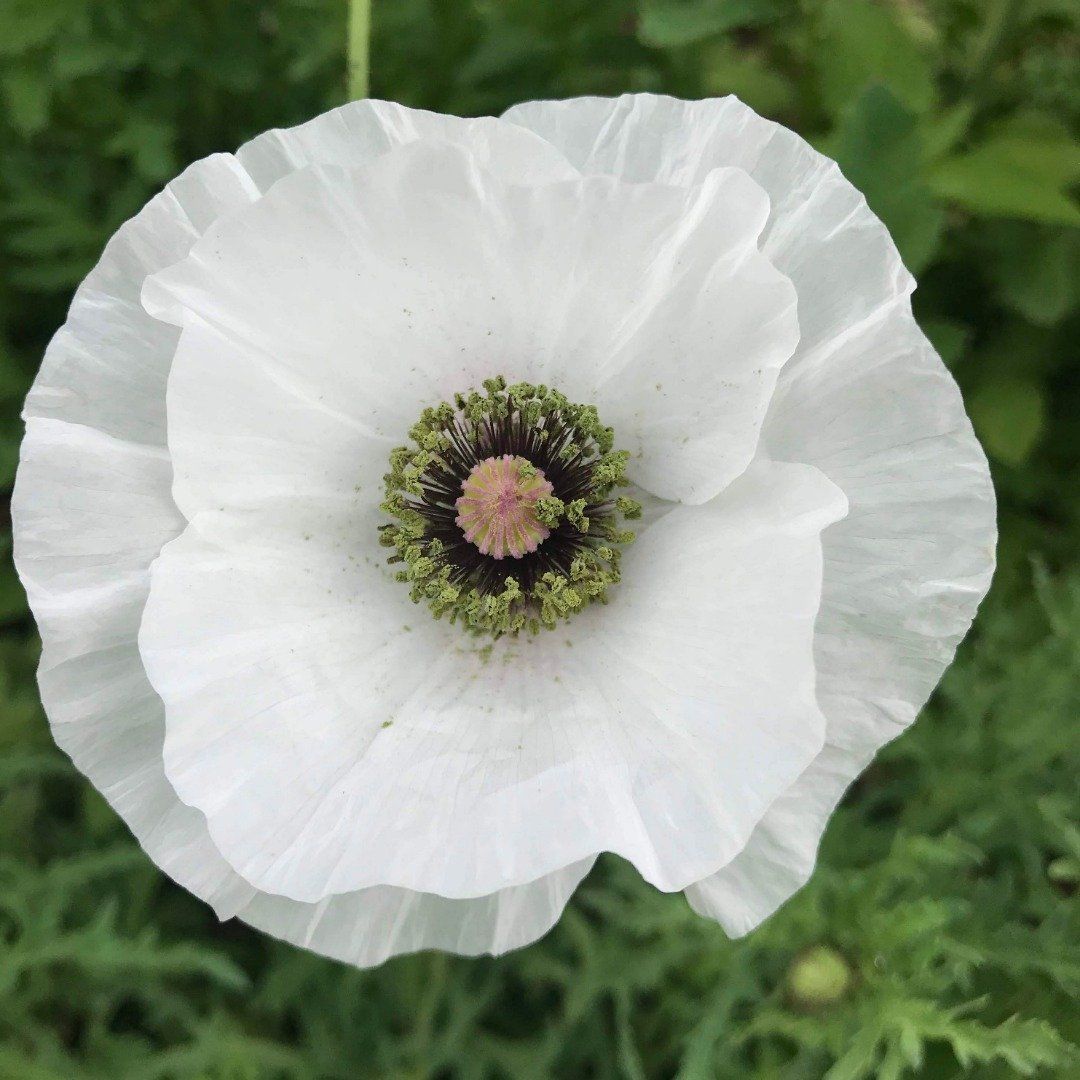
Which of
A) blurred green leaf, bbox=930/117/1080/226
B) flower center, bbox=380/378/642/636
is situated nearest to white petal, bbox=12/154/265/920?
flower center, bbox=380/378/642/636

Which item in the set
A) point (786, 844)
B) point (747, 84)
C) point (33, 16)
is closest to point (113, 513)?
point (786, 844)

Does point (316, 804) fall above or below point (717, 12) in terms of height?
below

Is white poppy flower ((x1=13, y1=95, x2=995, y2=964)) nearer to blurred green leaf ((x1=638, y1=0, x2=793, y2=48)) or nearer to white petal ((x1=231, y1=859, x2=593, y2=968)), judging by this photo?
white petal ((x1=231, y1=859, x2=593, y2=968))

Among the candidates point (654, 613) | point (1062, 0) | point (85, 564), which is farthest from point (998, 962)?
point (1062, 0)

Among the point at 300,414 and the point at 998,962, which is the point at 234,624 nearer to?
the point at 300,414

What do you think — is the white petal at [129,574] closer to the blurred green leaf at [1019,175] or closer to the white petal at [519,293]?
the white petal at [519,293]

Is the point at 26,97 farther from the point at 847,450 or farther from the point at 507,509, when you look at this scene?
the point at 847,450
